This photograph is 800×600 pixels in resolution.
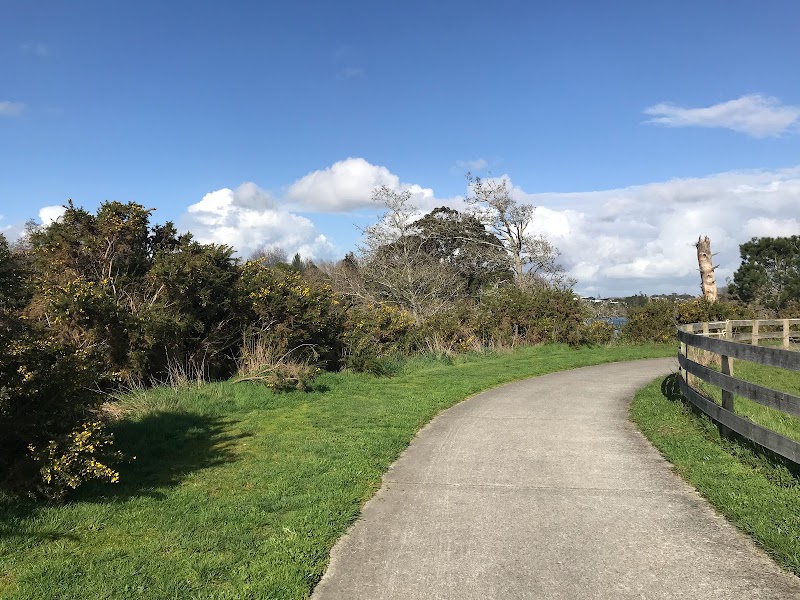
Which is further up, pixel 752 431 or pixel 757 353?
pixel 757 353

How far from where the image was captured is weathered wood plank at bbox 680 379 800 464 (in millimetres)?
5289

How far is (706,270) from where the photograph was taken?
25.3m

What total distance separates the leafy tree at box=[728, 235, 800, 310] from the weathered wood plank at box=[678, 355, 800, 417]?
31.7 metres

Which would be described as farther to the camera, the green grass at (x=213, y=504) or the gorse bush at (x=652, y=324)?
the gorse bush at (x=652, y=324)

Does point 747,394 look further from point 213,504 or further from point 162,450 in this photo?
point 162,450

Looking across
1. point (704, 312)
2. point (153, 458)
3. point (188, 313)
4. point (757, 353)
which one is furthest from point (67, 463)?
point (704, 312)

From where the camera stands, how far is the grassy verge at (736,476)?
4352 mm

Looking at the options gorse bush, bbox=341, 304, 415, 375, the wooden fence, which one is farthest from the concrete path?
Answer: gorse bush, bbox=341, 304, 415, 375

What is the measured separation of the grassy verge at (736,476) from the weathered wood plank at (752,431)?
21 cm

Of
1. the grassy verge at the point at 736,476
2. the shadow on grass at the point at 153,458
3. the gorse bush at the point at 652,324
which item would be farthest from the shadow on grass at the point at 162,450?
the gorse bush at the point at 652,324

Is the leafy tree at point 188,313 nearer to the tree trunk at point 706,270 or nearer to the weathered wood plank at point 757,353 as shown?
the weathered wood plank at point 757,353

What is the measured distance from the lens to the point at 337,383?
42.1ft

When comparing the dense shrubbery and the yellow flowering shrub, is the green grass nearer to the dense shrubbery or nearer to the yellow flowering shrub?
the yellow flowering shrub

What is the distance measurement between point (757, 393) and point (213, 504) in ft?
17.8
